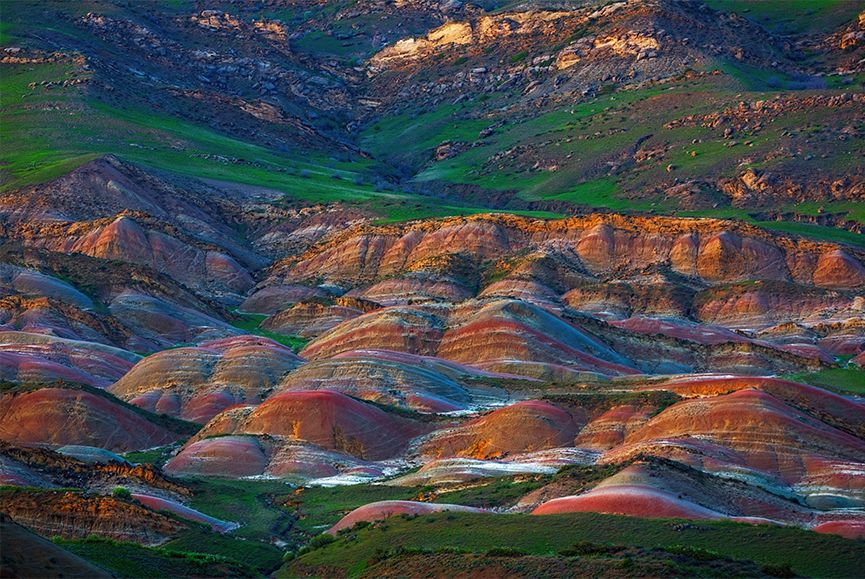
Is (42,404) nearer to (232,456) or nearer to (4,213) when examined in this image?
(232,456)

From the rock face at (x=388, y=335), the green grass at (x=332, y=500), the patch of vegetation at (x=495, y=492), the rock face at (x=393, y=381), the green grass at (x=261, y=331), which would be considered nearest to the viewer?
the patch of vegetation at (x=495, y=492)

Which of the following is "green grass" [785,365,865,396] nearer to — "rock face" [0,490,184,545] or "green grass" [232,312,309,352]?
"green grass" [232,312,309,352]

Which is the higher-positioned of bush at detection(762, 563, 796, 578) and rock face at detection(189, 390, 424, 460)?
bush at detection(762, 563, 796, 578)

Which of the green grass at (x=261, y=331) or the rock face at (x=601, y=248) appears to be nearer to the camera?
the green grass at (x=261, y=331)

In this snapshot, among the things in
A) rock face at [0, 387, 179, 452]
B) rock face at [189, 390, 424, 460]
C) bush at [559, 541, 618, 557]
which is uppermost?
bush at [559, 541, 618, 557]

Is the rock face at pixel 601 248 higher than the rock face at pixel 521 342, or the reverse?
the rock face at pixel 521 342

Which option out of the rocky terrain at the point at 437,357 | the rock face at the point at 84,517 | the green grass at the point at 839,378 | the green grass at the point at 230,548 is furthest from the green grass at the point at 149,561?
Result: the green grass at the point at 839,378

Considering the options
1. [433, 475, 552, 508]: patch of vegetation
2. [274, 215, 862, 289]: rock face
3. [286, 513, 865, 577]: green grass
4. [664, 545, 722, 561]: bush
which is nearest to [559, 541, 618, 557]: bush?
[286, 513, 865, 577]: green grass

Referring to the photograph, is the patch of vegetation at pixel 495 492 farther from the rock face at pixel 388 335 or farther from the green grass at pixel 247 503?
the rock face at pixel 388 335

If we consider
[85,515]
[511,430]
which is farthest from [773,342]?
[85,515]
